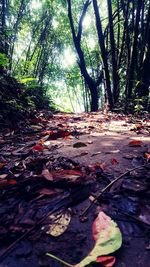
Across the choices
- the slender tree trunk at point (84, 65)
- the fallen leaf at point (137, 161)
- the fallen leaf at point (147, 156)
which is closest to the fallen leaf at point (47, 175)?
the fallen leaf at point (137, 161)

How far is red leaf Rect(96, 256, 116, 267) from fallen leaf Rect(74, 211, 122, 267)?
0.02 m

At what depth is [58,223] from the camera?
1.55 metres

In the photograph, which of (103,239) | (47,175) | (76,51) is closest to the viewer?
(103,239)

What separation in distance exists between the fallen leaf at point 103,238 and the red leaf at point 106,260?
0.06 feet

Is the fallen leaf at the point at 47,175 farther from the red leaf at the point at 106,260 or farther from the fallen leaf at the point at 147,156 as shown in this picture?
the fallen leaf at the point at 147,156

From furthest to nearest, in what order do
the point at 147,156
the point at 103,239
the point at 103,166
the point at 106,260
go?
1. the point at 147,156
2. the point at 103,166
3. the point at 103,239
4. the point at 106,260

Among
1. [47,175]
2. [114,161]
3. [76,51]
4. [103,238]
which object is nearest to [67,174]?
[47,175]

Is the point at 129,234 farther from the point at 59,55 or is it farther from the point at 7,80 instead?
the point at 59,55

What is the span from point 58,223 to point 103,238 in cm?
28

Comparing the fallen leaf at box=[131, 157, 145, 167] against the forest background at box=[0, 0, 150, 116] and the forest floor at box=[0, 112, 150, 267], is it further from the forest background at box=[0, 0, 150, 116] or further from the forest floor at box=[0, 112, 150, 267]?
the forest background at box=[0, 0, 150, 116]

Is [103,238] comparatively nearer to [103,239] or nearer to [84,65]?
[103,239]

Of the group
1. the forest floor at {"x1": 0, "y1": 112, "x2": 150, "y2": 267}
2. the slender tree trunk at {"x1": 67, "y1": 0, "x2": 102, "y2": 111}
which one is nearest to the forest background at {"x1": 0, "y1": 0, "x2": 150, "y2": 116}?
the slender tree trunk at {"x1": 67, "y1": 0, "x2": 102, "y2": 111}

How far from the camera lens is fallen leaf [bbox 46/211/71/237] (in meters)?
1.49

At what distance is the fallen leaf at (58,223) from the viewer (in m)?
1.49
